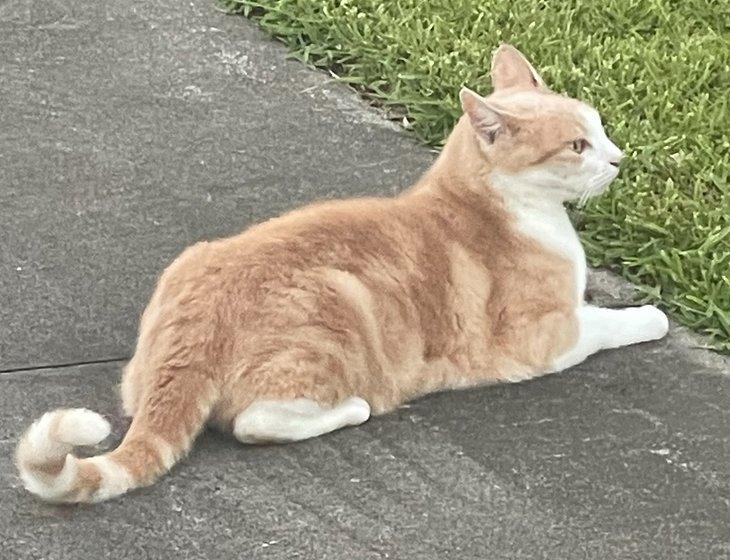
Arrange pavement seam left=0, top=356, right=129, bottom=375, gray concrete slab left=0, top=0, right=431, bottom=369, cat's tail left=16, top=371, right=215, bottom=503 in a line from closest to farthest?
cat's tail left=16, top=371, right=215, bottom=503 < pavement seam left=0, top=356, right=129, bottom=375 < gray concrete slab left=0, top=0, right=431, bottom=369

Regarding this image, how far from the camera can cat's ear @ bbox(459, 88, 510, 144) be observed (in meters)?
3.75

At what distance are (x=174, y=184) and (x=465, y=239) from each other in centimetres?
149

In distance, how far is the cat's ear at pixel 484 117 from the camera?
3748mm

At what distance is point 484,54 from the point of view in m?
5.48

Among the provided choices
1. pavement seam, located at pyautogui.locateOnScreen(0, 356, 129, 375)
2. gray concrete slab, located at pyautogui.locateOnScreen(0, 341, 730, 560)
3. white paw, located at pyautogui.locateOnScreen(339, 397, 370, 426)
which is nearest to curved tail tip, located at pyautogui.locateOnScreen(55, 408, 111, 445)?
gray concrete slab, located at pyautogui.locateOnScreen(0, 341, 730, 560)

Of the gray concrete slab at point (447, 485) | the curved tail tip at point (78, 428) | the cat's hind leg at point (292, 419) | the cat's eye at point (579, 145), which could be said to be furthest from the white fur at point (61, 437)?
the cat's eye at point (579, 145)

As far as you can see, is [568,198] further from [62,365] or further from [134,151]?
[134,151]

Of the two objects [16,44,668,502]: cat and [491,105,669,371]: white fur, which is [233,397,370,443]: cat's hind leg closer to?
[16,44,668,502]: cat

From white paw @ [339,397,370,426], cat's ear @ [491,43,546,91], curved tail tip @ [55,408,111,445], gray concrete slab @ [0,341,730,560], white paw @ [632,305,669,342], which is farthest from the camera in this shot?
cat's ear @ [491,43,546,91]

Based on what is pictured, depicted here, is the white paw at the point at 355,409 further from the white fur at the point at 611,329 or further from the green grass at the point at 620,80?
the green grass at the point at 620,80

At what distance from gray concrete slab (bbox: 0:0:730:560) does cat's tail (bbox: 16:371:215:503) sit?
71 millimetres

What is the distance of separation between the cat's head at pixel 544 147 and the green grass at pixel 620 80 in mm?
586

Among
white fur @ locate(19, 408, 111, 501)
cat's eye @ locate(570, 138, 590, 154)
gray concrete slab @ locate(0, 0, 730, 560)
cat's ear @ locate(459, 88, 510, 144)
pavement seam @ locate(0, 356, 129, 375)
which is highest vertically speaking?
cat's ear @ locate(459, 88, 510, 144)

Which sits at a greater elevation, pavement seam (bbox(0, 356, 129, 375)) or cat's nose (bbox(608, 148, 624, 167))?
cat's nose (bbox(608, 148, 624, 167))
